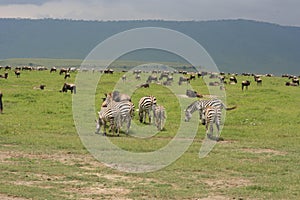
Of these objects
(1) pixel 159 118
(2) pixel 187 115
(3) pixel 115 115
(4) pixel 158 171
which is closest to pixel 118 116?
(3) pixel 115 115

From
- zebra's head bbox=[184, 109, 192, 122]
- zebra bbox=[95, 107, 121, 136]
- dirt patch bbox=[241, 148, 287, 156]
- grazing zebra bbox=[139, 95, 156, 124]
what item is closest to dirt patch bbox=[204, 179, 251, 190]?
dirt patch bbox=[241, 148, 287, 156]

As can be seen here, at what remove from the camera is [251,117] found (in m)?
28.0

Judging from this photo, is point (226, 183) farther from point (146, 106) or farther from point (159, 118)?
point (146, 106)

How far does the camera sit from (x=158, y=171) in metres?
15.2

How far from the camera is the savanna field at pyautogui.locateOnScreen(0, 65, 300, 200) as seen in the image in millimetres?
12727

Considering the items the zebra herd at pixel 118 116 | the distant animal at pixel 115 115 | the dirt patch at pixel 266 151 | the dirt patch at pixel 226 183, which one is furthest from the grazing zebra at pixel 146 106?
the dirt patch at pixel 226 183

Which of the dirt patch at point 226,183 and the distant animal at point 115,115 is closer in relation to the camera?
the dirt patch at point 226,183

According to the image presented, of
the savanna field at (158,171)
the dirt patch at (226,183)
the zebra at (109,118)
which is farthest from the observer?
the zebra at (109,118)

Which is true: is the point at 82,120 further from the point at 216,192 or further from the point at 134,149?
the point at 216,192

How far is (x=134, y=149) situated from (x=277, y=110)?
575 inches

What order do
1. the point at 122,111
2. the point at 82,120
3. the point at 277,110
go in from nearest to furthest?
1. the point at 122,111
2. the point at 82,120
3. the point at 277,110

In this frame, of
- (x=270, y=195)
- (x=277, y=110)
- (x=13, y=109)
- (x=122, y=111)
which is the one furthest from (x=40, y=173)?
(x=277, y=110)

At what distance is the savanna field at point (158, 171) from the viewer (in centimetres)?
1273

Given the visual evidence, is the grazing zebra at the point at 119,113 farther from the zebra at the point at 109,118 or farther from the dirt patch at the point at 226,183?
the dirt patch at the point at 226,183
